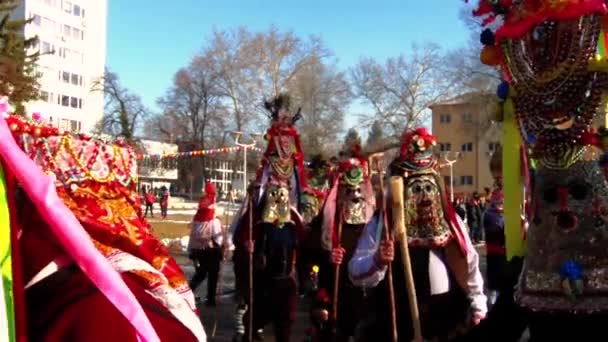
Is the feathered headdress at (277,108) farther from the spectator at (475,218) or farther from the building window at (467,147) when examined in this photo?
the building window at (467,147)

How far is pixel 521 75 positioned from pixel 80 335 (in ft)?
8.07

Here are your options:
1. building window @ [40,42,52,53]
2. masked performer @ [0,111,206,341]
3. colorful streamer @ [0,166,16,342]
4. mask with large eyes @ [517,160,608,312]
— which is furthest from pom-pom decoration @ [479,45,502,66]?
building window @ [40,42,52,53]

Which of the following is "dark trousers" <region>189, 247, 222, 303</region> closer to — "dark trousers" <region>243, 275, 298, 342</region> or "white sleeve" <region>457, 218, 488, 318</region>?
"dark trousers" <region>243, 275, 298, 342</region>

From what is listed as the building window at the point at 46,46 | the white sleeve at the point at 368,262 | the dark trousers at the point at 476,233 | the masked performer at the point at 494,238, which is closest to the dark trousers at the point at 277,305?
the white sleeve at the point at 368,262

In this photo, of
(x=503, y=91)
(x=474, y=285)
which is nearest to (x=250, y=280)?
(x=474, y=285)

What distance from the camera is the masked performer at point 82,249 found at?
7.84ft

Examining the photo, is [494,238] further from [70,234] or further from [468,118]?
[468,118]

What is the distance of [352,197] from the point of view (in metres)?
8.11

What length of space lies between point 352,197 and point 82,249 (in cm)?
585

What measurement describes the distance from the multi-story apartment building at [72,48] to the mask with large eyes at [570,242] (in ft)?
209

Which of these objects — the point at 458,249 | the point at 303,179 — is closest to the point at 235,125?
the point at 303,179

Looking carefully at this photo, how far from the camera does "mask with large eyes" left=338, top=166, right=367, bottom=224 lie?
26.4 ft

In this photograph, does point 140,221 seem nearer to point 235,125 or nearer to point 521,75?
point 521,75

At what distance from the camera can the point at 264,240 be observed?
8062 mm
